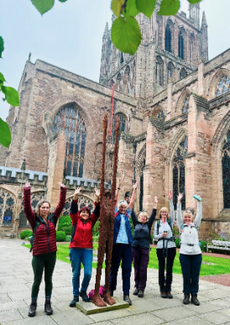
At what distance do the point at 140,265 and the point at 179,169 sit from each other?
43.1ft

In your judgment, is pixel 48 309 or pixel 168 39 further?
pixel 168 39

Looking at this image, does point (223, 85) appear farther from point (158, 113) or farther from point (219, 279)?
point (219, 279)

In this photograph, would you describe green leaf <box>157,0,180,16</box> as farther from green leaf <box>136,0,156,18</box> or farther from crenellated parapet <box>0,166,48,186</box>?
crenellated parapet <box>0,166,48,186</box>

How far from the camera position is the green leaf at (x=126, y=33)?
997mm

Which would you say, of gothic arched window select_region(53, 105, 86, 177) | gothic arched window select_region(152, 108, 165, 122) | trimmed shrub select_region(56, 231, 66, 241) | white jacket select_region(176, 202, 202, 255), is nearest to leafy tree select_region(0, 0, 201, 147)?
white jacket select_region(176, 202, 202, 255)

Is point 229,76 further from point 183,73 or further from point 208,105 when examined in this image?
point 183,73

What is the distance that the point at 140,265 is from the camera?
13.9 ft

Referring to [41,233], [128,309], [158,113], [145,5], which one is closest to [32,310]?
[41,233]

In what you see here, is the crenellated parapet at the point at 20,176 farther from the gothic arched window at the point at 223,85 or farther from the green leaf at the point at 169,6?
the green leaf at the point at 169,6

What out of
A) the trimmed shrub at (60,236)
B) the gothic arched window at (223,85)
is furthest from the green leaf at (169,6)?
the gothic arched window at (223,85)

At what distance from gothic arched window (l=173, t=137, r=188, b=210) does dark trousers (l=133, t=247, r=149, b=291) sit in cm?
1255

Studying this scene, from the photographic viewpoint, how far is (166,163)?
17516 mm

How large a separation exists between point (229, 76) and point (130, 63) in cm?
1592

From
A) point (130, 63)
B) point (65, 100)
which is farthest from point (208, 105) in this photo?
point (130, 63)
